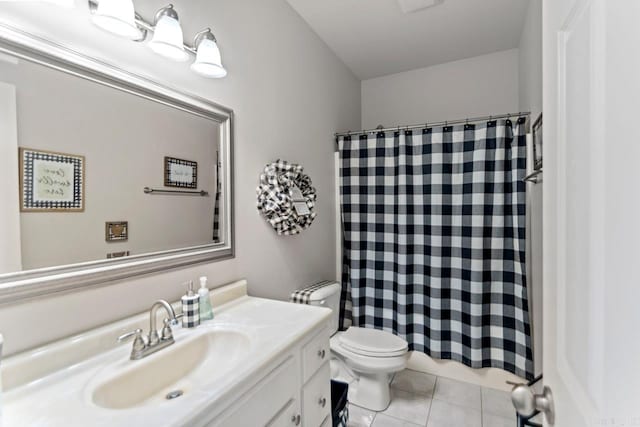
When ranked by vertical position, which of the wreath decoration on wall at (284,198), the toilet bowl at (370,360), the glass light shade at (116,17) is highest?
the glass light shade at (116,17)

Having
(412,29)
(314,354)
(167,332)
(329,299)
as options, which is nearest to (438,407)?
(329,299)

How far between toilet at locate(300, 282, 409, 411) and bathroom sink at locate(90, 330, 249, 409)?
29.7 inches

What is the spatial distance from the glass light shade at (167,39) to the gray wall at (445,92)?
2223 millimetres

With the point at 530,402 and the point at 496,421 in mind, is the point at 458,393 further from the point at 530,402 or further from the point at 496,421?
the point at 530,402

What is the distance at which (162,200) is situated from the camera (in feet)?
4.02

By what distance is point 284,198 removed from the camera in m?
1.72

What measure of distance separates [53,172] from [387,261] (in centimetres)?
204

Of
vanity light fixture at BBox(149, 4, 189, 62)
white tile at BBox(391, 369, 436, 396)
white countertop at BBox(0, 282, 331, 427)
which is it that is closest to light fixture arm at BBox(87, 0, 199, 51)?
vanity light fixture at BBox(149, 4, 189, 62)

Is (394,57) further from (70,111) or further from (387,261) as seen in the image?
(70,111)

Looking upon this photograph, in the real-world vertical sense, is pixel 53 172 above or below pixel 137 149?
below

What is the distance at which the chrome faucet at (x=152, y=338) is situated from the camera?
0.94 m

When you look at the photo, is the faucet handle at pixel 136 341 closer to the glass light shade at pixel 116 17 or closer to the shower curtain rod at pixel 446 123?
Answer: the glass light shade at pixel 116 17

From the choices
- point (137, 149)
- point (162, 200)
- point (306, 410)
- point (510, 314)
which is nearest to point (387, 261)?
point (510, 314)

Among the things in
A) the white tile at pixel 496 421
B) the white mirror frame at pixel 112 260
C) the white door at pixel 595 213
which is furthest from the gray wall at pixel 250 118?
the white tile at pixel 496 421
